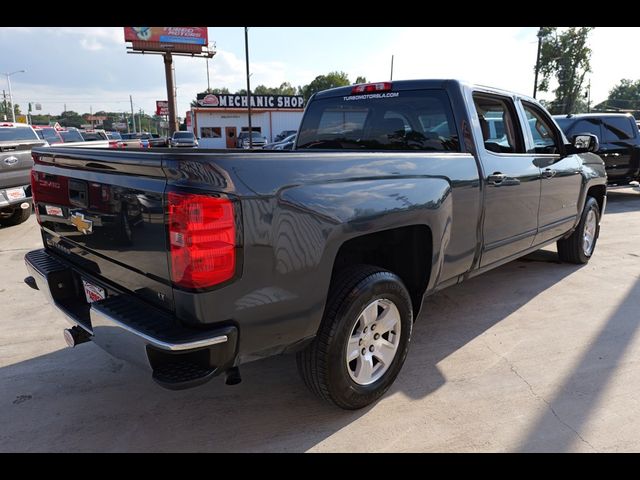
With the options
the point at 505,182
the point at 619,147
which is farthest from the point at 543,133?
the point at 619,147

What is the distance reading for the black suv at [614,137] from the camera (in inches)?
400

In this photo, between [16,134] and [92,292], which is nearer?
[92,292]

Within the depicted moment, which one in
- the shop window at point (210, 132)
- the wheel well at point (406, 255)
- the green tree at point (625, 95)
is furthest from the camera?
the green tree at point (625, 95)

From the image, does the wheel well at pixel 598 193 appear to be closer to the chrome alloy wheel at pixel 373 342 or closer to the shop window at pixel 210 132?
the chrome alloy wheel at pixel 373 342

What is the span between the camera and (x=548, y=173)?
14.0 feet

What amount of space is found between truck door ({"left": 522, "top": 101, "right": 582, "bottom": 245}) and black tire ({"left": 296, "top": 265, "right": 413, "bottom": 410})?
2.36m

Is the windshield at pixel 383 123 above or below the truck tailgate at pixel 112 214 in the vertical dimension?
above

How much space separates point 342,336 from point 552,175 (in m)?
3.04

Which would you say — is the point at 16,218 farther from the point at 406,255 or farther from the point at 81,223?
the point at 406,255

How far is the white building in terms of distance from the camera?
43688mm

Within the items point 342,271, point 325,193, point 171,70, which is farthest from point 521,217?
point 171,70

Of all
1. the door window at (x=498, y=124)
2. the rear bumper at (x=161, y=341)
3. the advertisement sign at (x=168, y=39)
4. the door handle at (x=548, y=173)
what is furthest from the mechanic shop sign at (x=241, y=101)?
the rear bumper at (x=161, y=341)

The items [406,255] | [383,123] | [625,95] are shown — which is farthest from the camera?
[625,95]

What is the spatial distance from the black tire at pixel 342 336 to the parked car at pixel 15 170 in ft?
22.1
